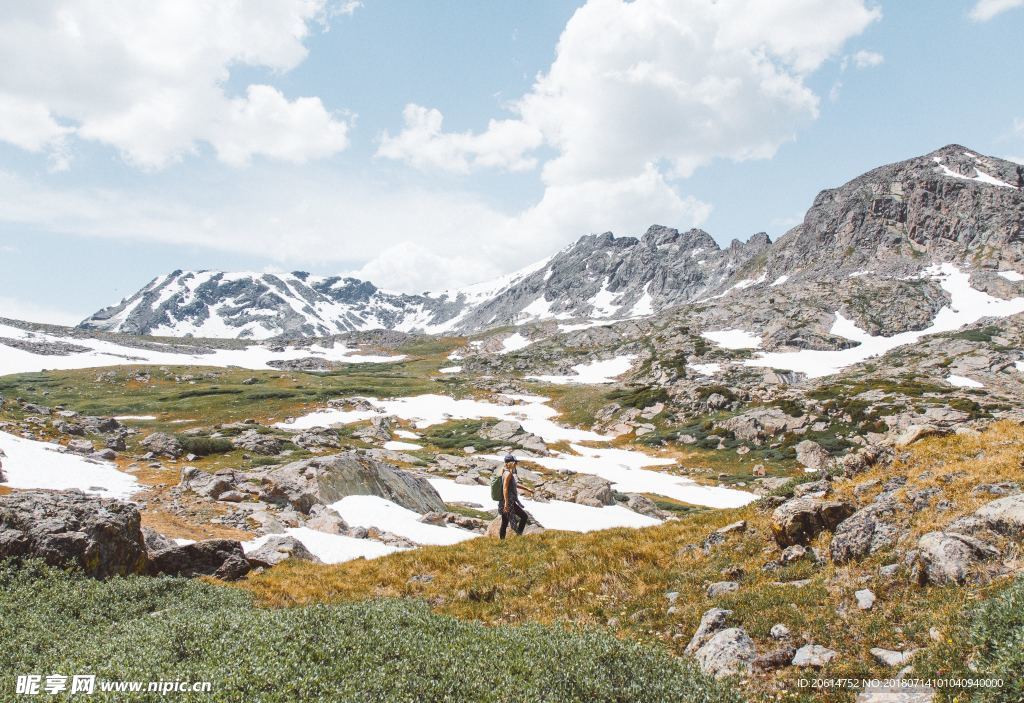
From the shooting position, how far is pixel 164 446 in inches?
1791

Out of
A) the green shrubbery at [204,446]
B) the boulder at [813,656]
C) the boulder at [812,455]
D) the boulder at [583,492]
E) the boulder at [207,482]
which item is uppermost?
the boulder at [813,656]

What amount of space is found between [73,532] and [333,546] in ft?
32.8

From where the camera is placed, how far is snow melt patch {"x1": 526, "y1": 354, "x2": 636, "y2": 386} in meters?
172

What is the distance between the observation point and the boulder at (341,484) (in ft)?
95.3

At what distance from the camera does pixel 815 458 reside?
71.4 metres

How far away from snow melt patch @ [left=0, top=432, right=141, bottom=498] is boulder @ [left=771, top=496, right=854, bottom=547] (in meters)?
28.4

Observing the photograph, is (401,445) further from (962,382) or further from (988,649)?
Answer: (962,382)

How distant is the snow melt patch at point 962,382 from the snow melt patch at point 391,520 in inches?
4665

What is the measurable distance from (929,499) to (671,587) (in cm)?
582

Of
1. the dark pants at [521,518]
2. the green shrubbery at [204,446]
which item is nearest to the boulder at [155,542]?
the dark pants at [521,518]

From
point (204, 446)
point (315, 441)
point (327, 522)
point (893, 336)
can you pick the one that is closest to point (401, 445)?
point (315, 441)

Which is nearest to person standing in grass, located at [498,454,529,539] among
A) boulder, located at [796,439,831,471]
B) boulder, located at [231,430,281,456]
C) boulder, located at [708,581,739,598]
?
boulder, located at [708,581,739,598]

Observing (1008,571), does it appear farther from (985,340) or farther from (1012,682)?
(985,340)

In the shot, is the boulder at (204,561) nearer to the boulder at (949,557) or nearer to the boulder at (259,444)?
the boulder at (949,557)
